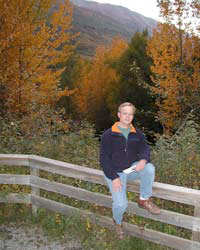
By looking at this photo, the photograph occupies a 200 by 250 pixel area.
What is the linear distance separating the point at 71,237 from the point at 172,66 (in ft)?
26.9

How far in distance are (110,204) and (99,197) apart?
0.19 metres

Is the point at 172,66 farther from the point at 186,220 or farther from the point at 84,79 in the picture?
the point at 84,79

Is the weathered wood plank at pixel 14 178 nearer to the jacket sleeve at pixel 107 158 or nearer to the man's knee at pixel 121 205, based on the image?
the jacket sleeve at pixel 107 158

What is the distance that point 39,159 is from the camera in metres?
4.03

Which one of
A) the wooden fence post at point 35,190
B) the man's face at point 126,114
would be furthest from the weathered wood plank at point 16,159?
the man's face at point 126,114

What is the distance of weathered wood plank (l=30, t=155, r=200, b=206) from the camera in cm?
296

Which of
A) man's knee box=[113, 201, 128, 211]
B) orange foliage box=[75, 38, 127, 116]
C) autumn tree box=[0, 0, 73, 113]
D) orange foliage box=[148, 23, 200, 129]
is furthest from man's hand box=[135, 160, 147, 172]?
orange foliage box=[75, 38, 127, 116]

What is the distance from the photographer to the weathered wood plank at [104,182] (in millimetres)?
2965

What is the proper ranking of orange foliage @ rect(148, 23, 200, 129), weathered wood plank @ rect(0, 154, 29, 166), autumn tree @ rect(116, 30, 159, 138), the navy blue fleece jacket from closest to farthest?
1. the navy blue fleece jacket
2. weathered wood plank @ rect(0, 154, 29, 166)
3. orange foliage @ rect(148, 23, 200, 129)
4. autumn tree @ rect(116, 30, 159, 138)

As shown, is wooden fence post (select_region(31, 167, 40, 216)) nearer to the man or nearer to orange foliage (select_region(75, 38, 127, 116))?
the man

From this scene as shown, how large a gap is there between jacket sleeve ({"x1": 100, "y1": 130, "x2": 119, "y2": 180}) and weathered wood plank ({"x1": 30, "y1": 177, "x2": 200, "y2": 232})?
0.53 metres

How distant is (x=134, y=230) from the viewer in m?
3.51

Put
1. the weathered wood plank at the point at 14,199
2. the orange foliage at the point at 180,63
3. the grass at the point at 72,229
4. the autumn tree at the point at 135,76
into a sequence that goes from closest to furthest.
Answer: the grass at the point at 72,229, the weathered wood plank at the point at 14,199, the orange foliage at the point at 180,63, the autumn tree at the point at 135,76

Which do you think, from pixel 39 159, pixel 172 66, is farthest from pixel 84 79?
pixel 39 159
